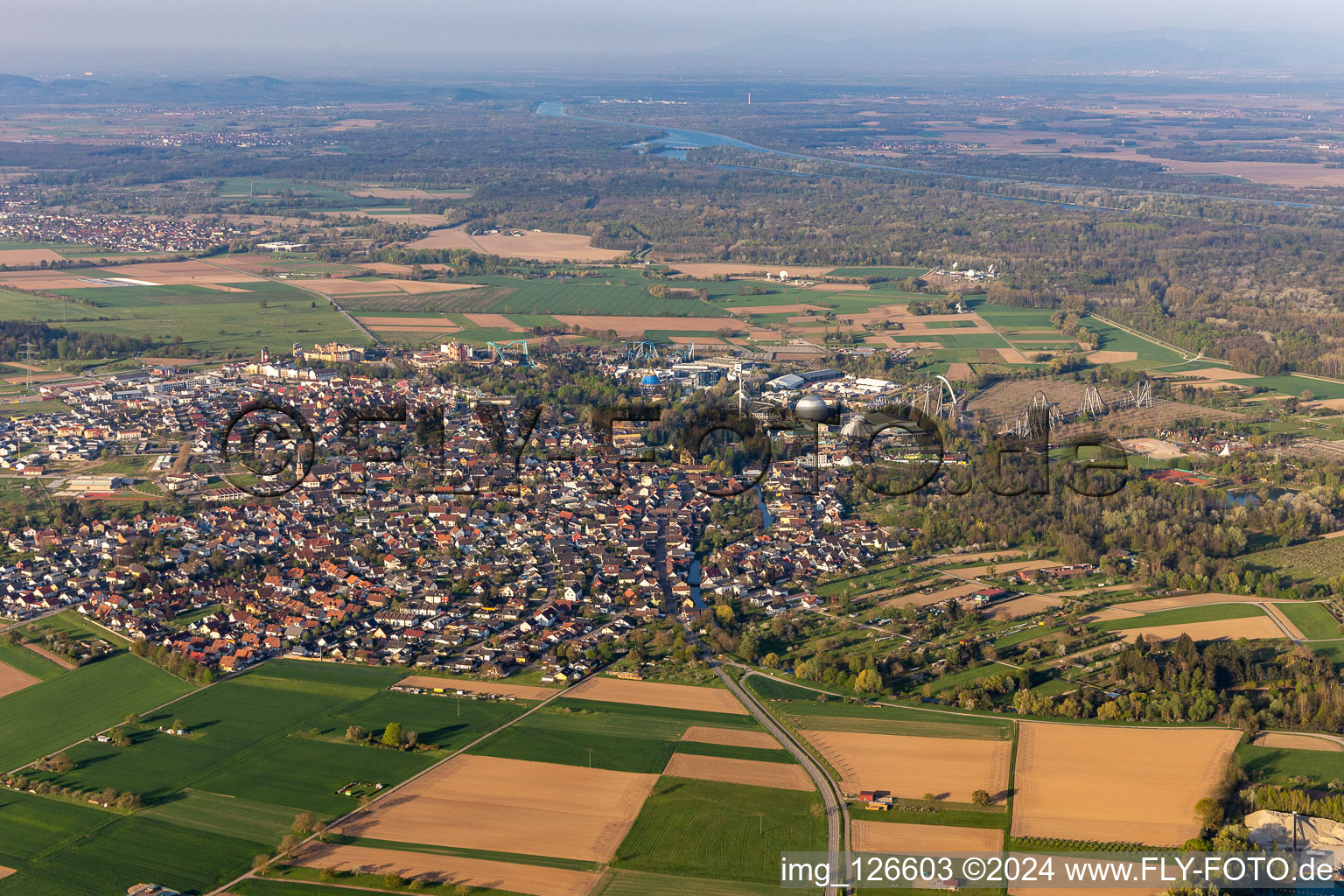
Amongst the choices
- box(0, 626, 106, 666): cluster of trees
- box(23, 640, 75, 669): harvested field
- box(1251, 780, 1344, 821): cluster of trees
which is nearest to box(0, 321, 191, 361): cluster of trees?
box(0, 626, 106, 666): cluster of trees

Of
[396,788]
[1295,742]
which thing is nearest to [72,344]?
[396,788]

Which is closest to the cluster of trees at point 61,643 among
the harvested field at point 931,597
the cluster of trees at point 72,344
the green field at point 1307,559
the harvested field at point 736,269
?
the harvested field at point 931,597

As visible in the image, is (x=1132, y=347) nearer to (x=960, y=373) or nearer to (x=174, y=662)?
(x=960, y=373)

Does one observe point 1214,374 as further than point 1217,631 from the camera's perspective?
Yes

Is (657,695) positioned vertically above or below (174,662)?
below

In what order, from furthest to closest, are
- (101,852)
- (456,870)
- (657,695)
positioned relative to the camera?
1. (657,695)
2. (101,852)
3. (456,870)

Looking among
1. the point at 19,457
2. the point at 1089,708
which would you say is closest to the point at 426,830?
the point at 1089,708
